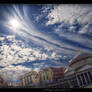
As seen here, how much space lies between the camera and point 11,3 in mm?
4543

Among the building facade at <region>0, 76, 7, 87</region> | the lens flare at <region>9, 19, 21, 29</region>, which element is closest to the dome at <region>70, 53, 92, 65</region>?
the lens flare at <region>9, 19, 21, 29</region>

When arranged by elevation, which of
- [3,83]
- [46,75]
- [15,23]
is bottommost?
[3,83]

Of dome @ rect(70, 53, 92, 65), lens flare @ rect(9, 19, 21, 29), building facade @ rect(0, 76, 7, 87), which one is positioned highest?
lens flare @ rect(9, 19, 21, 29)

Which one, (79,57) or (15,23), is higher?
(15,23)

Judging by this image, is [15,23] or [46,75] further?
[15,23]

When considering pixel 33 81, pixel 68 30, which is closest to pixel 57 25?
pixel 68 30

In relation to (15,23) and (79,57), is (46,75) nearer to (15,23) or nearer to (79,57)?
(79,57)

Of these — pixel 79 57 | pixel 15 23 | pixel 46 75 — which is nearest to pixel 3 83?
pixel 46 75

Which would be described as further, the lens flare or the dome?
the lens flare

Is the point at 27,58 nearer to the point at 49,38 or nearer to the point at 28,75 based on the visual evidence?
the point at 28,75

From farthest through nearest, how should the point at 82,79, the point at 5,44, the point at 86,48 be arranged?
the point at 5,44
the point at 86,48
the point at 82,79

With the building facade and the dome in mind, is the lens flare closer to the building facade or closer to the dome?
the building facade

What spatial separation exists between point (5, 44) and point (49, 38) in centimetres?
204

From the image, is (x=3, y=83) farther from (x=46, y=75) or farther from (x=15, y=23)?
(x=15, y=23)
